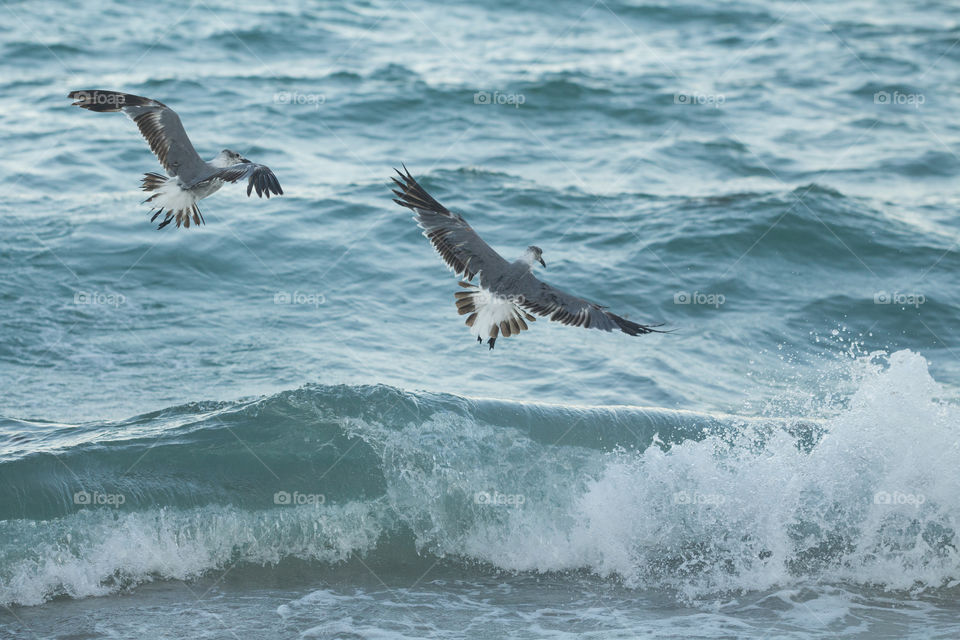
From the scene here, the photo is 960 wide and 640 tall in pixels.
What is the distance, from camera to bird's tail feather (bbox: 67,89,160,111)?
7.85 m

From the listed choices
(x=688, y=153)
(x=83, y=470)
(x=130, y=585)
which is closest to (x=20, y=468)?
(x=83, y=470)

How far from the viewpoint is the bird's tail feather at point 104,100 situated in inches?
309

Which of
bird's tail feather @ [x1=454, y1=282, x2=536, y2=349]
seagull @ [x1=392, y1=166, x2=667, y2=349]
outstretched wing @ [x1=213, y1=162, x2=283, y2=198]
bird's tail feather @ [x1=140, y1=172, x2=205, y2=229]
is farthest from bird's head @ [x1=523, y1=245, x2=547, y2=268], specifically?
bird's tail feather @ [x1=140, y1=172, x2=205, y2=229]

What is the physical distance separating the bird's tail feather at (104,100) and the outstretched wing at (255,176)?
882mm

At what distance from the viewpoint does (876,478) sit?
909cm

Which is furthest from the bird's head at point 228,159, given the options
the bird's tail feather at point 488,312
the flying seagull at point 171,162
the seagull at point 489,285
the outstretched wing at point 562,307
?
the outstretched wing at point 562,307

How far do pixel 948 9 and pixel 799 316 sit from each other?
1614 centimetres

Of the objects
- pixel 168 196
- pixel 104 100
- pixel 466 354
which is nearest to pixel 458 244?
pixel 168 196

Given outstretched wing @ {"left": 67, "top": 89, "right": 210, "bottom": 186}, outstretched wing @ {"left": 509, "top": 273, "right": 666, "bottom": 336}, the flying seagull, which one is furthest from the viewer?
outstretched wing @ {"left": 67, "top": 89, "right": 210, "bottom": 186}

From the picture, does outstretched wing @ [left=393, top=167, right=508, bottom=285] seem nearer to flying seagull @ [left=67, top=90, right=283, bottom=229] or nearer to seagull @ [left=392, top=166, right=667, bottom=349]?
seagull @ [left=392, top=166, right=667, bottom=349]

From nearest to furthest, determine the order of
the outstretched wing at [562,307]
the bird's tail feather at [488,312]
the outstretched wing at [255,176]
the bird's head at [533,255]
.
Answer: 1. the outstretched wing at [562,307]
2. the outstretched wing at [255,176]
3. the bird's tail feather at [488,312]
4. the bird's head at [533,255]

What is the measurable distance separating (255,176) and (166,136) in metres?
1.11

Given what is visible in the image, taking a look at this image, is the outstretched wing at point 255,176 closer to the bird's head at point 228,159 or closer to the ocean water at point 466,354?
the bird's head at point 228,159

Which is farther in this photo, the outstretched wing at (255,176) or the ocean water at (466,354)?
the ocean water at (466,354)
